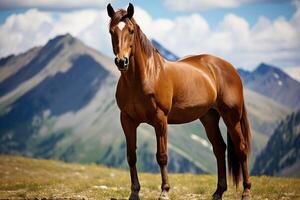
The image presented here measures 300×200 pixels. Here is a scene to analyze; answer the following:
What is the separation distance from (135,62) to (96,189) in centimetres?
771

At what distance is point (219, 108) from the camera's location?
1583 centimetres

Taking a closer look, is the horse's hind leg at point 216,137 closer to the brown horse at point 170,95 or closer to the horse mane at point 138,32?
the brown horse at point 170,95

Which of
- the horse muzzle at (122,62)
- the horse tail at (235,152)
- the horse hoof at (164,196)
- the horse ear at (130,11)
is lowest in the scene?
the horse hoof at (164,196)

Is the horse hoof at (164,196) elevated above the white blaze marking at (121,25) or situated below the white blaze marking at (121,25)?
below

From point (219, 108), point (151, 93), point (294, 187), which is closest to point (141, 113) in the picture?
point (151, 93)

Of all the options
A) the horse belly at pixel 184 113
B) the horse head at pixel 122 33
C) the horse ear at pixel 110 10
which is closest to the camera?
the horse head at pixel 122 33

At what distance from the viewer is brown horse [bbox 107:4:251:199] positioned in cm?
1264

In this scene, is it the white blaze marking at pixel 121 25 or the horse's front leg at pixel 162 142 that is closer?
the white blaze marking at pixel 121 25

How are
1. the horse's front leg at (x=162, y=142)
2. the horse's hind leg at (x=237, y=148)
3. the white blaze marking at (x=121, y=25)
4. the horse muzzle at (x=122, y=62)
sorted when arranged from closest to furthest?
the horse muzzle at (x=122, y=62) → the white blaze marking at (x=121, y=25) → the horse's front leg at (x=162, y=142) → the horse's hind leg at (x=237, y=148)

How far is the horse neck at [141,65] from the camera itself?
42.1 feet

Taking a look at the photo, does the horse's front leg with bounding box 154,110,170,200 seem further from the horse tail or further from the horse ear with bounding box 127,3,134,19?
the horse tail

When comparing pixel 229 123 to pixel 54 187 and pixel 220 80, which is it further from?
pixel 54 187

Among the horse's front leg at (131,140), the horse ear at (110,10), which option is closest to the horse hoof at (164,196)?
the horse's front leg at (131,140)

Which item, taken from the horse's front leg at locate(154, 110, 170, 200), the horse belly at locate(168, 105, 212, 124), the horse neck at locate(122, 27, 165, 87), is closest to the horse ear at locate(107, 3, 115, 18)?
the horse neck at locate(122, 27, 165, 87)
